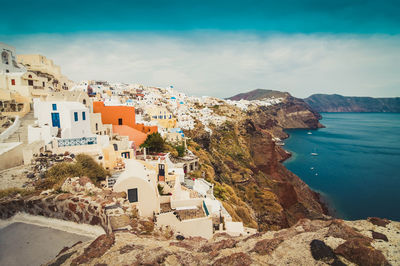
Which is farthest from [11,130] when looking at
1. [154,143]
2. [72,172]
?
[154,143]

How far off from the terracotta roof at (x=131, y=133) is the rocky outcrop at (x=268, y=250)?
18356mm

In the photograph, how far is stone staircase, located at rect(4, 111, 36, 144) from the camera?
570 inches

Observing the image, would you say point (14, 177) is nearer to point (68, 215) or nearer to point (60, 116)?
point (68, 215)

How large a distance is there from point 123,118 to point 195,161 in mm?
10203

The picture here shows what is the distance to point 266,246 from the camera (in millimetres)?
4707

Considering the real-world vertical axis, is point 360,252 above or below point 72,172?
above

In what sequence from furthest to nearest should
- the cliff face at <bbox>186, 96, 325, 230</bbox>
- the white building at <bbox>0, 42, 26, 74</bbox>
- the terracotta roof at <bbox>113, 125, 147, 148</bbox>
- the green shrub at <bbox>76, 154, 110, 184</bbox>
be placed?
the cliff face at <bbox>186, 96, 325, 230</bbox>, the white building at <bbox>0, 42, 26, 74</bbox>, the terracotta roof at <bbox>113, 125, 147, 148</bbox>, the green shrub at <bbox>76, 154, 110, 184</bbox>

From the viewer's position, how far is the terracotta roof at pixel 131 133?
73.5 ft

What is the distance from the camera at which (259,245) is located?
4844mm

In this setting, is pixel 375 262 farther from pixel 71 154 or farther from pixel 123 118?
pixel 123 118

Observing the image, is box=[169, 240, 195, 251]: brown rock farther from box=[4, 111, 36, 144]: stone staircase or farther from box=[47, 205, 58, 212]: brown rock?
box=[4, 111, 36, 144]: stone staircase

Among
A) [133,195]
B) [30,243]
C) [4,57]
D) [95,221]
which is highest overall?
[4,57]

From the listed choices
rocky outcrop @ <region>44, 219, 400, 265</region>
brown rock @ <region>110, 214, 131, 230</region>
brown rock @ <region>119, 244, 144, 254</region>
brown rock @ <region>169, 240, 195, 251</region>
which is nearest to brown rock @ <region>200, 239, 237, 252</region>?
rocky outcrop @ <region>44, 219, 400, 265</region>

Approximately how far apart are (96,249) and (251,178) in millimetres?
36706
